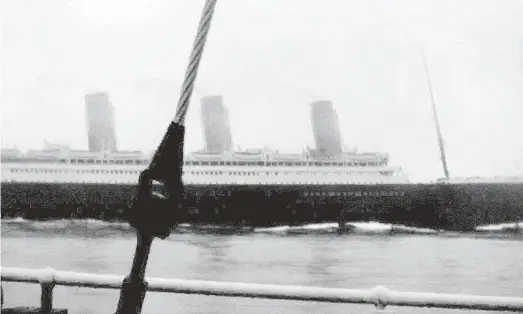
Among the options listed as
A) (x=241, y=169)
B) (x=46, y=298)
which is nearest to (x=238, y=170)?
(x=241, y=169)

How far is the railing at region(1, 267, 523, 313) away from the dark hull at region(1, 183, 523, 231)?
8002 mm

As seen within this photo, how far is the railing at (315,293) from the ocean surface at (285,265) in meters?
1.64

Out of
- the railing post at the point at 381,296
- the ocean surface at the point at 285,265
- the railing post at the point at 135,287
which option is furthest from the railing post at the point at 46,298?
the ocean surface at the point at 285,265

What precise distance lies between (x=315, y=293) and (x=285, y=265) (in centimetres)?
623

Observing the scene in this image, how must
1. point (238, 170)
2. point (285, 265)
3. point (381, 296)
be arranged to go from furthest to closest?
point (238, 170) < point (285, 265) < point (381, 296)

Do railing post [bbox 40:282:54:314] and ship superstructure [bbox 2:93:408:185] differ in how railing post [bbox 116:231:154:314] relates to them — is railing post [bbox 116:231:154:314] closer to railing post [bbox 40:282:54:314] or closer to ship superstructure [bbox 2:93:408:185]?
railing post [bbox 40:282:54:314]

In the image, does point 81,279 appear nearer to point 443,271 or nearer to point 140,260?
point 140,260

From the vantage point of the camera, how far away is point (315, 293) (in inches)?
55.6

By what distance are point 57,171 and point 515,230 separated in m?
9.44

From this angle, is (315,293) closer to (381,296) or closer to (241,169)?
(381,296)

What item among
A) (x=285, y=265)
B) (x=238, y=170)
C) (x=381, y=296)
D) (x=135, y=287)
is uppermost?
(x=135, y=287)

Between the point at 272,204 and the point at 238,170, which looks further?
the point at 238,170

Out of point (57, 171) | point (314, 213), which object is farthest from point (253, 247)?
point (57, 171)

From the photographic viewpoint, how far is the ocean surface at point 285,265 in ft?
12.5
